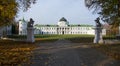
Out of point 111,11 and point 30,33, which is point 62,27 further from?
point 111,11

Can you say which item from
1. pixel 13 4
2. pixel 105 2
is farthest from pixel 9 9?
pixel 105 2

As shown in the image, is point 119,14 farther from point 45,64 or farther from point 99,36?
point 45,64

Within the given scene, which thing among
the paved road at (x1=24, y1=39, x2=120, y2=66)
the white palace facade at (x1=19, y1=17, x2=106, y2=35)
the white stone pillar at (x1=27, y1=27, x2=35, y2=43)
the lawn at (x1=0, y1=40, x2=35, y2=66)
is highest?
the white palace facade at (x1=19, y1=17, x2=106, y2=35)

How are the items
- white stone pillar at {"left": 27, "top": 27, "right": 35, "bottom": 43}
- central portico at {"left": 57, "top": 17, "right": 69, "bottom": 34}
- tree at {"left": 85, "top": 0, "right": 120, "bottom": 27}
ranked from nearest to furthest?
tree at {"left": 85, "top": 0, "right": 120, "bottom": 27}, white stone pillar at {"left": 27, "top": 27, "right": 35, "bottom": 43}, central portico at {"left": 57, "top": 17, "right": 69, "bottom": 34}

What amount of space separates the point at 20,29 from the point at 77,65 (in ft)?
433

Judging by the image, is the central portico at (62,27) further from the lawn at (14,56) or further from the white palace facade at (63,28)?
the lawn at (14,56)

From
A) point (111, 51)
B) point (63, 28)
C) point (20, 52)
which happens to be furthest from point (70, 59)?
point (63, 28)


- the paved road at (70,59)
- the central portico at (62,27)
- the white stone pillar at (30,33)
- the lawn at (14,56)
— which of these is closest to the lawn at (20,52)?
the lawn at (14,56)

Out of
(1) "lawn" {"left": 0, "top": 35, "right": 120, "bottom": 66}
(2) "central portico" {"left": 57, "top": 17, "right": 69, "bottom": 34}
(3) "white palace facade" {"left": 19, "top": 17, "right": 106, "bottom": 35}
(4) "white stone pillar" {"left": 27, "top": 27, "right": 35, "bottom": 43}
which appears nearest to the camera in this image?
(1) "lawn" {"left": 0, "top": 35, "right": 120, "bottom": 66}

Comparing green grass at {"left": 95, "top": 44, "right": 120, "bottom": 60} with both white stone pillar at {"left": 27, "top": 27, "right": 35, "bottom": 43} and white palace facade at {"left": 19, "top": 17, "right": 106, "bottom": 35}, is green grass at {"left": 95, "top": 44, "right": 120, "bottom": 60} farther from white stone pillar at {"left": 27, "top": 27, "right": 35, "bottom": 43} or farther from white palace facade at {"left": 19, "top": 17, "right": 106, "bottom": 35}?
white palace facade at {"left": 19, "top": 17, "right": 106, "bottom": 35}

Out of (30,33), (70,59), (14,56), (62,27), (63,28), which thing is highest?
(62,27)

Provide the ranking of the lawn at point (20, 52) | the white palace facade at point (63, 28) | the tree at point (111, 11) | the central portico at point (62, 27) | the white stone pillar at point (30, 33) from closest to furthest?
the lawn at point (20, 52) < the tree at point (111, 11) < the white stone pillar at point (30, 33) < the central portico at point (62, 27) < the white palace facade at point (63, 28)

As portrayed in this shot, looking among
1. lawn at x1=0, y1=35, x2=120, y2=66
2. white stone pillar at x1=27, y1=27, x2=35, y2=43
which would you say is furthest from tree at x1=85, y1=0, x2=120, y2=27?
white stone pillar at x1=27, y1=27, x2=35, y2=43

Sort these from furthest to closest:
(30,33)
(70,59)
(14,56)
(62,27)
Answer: (62,27), (30,33), (14,56), (70,59)
